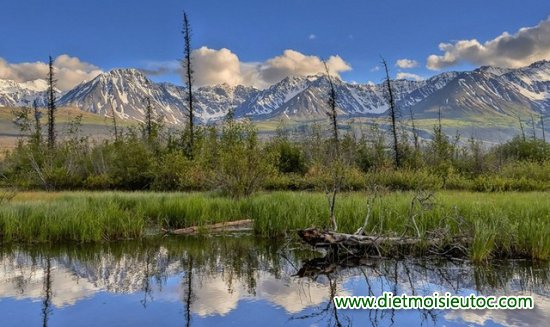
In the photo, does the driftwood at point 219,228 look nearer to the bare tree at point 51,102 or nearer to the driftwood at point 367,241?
the driftwood at point 367,241

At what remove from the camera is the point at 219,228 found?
17328mm

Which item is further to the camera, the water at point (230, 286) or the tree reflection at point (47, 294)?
the tree reflection at point (47, 294)

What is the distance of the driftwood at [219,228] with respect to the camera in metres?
17.0

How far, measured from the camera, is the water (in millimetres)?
8688

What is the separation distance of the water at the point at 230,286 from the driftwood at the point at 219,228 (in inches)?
102

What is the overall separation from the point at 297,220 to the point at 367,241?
384 centimetres

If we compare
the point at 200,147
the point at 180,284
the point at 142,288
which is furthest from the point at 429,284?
the point at 200,147

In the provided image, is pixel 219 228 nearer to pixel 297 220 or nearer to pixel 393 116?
pixel 297 220

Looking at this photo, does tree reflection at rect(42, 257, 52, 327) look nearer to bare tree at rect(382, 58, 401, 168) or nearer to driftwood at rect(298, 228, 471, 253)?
driftwood at rect(298, 228, 471, 253)

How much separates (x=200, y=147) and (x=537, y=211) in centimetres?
3002

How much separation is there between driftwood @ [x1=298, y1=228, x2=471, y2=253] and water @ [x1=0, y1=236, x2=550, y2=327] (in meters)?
0.46

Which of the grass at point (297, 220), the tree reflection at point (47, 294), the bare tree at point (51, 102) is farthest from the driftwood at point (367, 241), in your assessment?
the bare tree at point (51, 102)

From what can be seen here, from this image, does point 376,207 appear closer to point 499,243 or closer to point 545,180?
point 499,243

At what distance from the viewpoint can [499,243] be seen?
12305mm
